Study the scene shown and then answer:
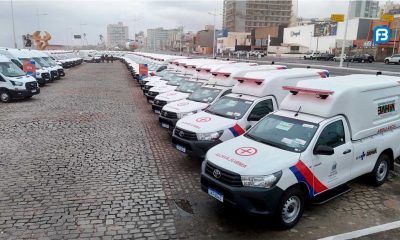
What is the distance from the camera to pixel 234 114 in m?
8.52

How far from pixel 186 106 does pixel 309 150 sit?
5.53m

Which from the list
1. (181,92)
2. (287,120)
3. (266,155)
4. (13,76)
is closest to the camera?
(266,155)

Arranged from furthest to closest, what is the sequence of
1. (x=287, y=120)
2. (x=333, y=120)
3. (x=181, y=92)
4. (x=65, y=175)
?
1. (x=181, y=92)
2. (x=65, y=175)
3. (x=287, y=120)
4. (x=333, y=120)

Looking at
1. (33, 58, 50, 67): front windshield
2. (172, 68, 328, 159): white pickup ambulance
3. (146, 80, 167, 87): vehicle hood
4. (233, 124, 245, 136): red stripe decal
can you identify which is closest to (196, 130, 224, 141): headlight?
(172, 68, 328, 159): white pickup ambulance

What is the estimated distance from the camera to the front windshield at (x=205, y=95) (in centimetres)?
1071

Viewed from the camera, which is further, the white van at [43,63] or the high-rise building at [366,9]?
the high-rise building at [366,9]

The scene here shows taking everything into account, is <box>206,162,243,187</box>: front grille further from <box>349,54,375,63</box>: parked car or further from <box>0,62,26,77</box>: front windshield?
<box>349,54,375,63</box>: parked car

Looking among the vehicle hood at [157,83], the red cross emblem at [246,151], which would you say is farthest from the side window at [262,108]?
the vehicle hood at [157,83]

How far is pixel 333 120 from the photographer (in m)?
6.10

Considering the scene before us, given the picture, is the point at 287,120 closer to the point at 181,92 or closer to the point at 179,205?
the point at 179,205

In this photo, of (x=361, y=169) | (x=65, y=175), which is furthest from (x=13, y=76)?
(x=361, y=169)

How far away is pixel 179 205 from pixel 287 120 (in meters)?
2.74

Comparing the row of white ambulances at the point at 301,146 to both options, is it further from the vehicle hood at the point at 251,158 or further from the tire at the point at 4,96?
the tire at the point at 4,96

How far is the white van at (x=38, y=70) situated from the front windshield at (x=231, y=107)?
19042 millimetres
